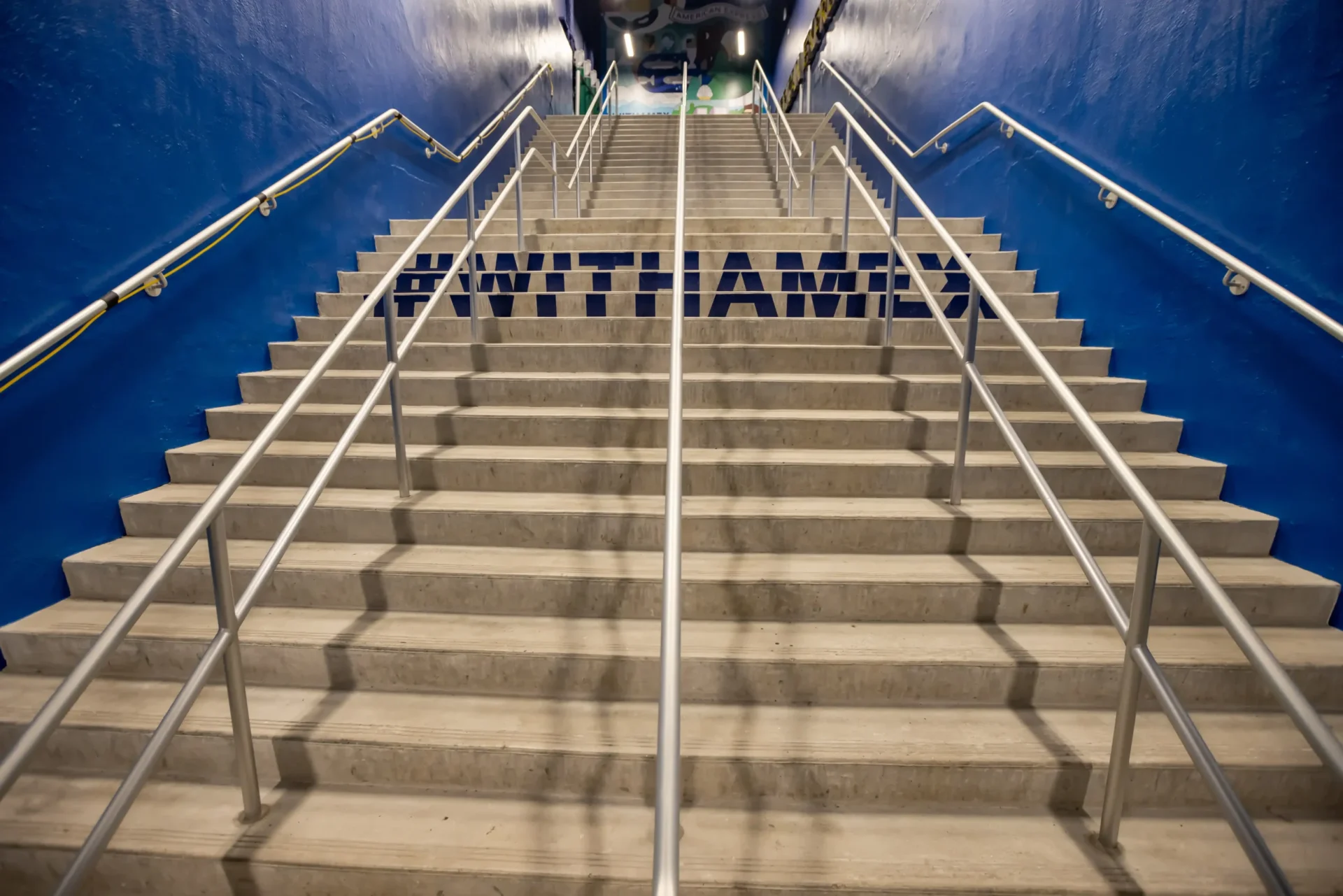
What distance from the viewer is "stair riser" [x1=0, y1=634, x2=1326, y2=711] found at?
5.21 ft

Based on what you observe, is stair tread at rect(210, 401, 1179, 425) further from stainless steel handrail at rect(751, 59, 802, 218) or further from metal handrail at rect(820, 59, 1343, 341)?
stainless steel handrail at rect(751, 59, 802, 218)

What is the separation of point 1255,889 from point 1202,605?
76 cm

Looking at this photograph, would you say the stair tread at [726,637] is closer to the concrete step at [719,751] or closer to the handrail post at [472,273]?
the concrete step at [719,751]

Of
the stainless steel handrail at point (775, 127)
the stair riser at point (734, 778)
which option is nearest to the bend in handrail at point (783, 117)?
the stainless steel handrail at point (775, 127)

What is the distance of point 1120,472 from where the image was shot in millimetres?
1204

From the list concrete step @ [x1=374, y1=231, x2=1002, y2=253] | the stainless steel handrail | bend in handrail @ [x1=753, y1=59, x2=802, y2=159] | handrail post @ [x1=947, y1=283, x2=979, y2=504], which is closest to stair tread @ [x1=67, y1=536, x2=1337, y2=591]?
handrail post @ [x1=947, y1=283, x2=979, y2=504]

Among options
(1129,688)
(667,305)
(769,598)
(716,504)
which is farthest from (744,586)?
(667,305)

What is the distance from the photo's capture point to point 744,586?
178cm

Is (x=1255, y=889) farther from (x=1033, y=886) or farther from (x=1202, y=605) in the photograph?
(x=1202, y=605)

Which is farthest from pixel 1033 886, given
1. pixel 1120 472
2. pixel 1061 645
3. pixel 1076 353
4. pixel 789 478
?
pixel 1076 353

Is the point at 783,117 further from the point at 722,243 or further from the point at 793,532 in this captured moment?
the point at 793,532

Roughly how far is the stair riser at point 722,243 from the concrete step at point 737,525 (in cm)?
198

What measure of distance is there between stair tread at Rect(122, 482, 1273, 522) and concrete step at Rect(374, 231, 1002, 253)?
73.9 inches

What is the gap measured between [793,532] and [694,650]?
0.52m
